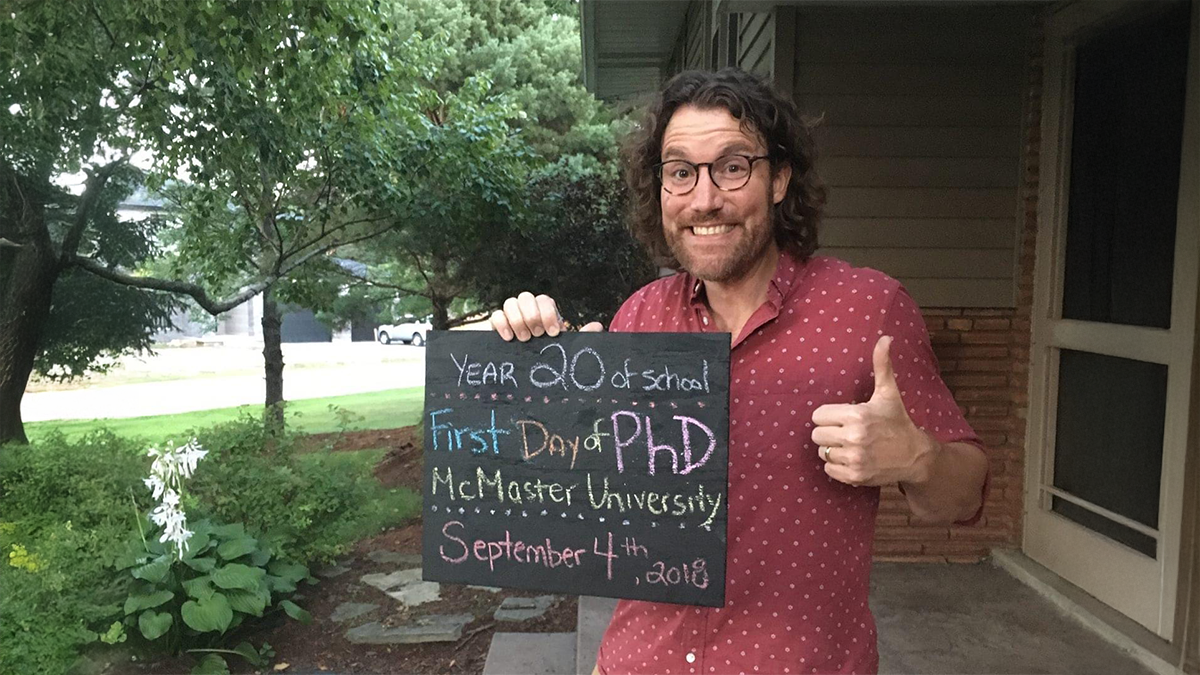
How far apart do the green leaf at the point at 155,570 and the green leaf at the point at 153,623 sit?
14 centimetres

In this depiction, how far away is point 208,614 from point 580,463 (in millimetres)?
3104

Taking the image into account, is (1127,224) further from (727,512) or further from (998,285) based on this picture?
(727,512)

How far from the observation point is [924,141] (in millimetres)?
3750

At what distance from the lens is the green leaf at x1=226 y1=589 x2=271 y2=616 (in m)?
3.90

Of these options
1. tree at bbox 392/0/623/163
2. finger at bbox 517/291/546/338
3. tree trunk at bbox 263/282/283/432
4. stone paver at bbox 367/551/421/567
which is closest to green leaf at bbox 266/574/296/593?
stone paver at bbox 367/551/421/567

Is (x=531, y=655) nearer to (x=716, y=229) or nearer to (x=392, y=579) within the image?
(x=392, y=579)

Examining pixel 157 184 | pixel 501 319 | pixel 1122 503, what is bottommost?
pixel 1122 503

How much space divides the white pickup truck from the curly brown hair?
5.17m

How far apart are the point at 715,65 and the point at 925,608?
11.2ft

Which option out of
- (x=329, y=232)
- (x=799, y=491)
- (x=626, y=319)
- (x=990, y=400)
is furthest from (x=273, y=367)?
(x=799, y=491)

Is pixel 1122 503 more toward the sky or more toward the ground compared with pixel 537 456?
more toward the ground

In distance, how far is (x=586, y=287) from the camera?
8.34 metres

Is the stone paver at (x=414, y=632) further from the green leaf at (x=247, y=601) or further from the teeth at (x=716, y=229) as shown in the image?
the teeth at (x=716, y=229)

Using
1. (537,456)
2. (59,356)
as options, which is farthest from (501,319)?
(59,356)
